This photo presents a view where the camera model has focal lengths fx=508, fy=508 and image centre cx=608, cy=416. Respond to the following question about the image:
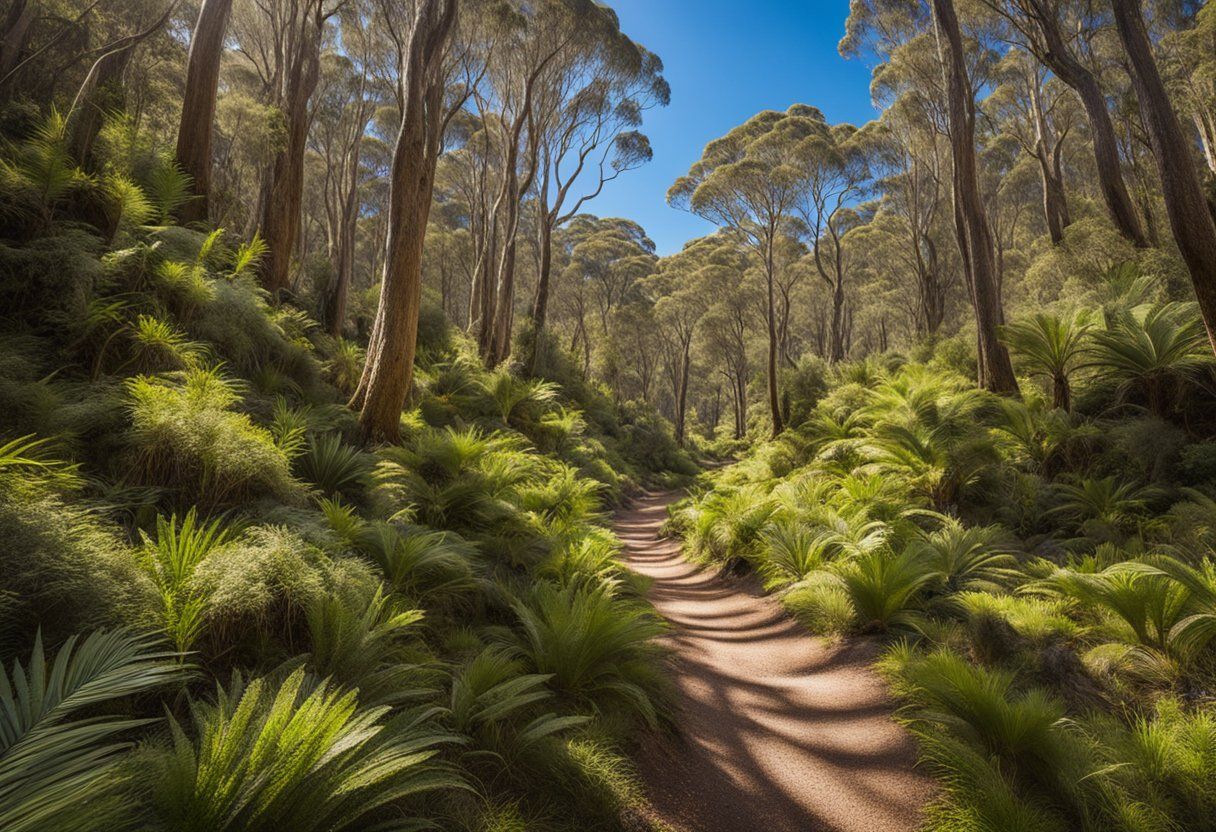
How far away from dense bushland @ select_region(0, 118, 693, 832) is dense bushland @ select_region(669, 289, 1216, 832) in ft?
5.94

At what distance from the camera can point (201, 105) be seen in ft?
25.7

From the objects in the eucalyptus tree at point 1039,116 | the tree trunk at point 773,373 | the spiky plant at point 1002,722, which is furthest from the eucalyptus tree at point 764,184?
the spiky plant at point 1002,722

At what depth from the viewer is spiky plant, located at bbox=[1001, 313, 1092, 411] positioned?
23.9 ft

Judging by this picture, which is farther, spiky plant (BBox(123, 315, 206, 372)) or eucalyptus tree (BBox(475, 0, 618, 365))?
eucalyptus tree (BBox(475, 0, 618, 365))

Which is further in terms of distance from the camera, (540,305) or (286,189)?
(540,305)

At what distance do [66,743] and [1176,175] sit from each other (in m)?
9.26

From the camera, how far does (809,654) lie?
4.54 m

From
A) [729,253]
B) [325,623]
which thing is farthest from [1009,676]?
[729,253]

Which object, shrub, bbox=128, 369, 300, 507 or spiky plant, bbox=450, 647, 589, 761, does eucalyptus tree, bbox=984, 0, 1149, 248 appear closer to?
spiky plant, bbox=450, 647, 589, 761

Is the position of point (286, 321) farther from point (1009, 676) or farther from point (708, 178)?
point (708, 178)

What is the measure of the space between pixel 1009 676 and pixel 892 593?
1.37 meters

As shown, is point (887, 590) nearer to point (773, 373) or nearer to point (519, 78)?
point (773, 373)

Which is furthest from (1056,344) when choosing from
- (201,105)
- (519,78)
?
(519,78)

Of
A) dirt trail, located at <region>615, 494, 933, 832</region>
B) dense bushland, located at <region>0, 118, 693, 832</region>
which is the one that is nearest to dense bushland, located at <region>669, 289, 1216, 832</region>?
dirt trail, located at <region>615, 494, 933, 832</region>
